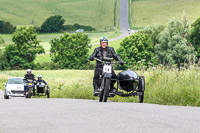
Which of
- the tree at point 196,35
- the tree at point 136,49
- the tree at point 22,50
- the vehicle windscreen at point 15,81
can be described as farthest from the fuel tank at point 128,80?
the tree at point 22,50

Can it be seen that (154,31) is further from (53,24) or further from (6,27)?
(6,27)

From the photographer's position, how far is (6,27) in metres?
157

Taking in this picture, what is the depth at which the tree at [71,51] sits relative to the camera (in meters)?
113

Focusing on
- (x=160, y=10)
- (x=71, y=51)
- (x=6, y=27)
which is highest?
(x=160, y=10)

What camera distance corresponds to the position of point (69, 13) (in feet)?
568

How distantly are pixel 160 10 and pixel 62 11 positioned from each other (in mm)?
37342

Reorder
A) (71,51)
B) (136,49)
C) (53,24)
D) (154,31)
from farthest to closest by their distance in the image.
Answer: (53,24)
(71,51)
(154,31)
(136,49)

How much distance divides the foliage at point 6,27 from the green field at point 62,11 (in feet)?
10.1

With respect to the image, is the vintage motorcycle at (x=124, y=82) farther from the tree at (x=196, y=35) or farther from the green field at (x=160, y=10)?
the green field at (x=160, y=10)

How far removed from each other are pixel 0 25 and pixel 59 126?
15118cm

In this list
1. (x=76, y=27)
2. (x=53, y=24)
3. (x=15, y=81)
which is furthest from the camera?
(x=76, y=27)

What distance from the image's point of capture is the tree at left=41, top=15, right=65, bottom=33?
518ft

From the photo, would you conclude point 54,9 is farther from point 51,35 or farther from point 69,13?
point 51,35

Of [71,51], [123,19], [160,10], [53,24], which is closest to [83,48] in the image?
[71,51]
